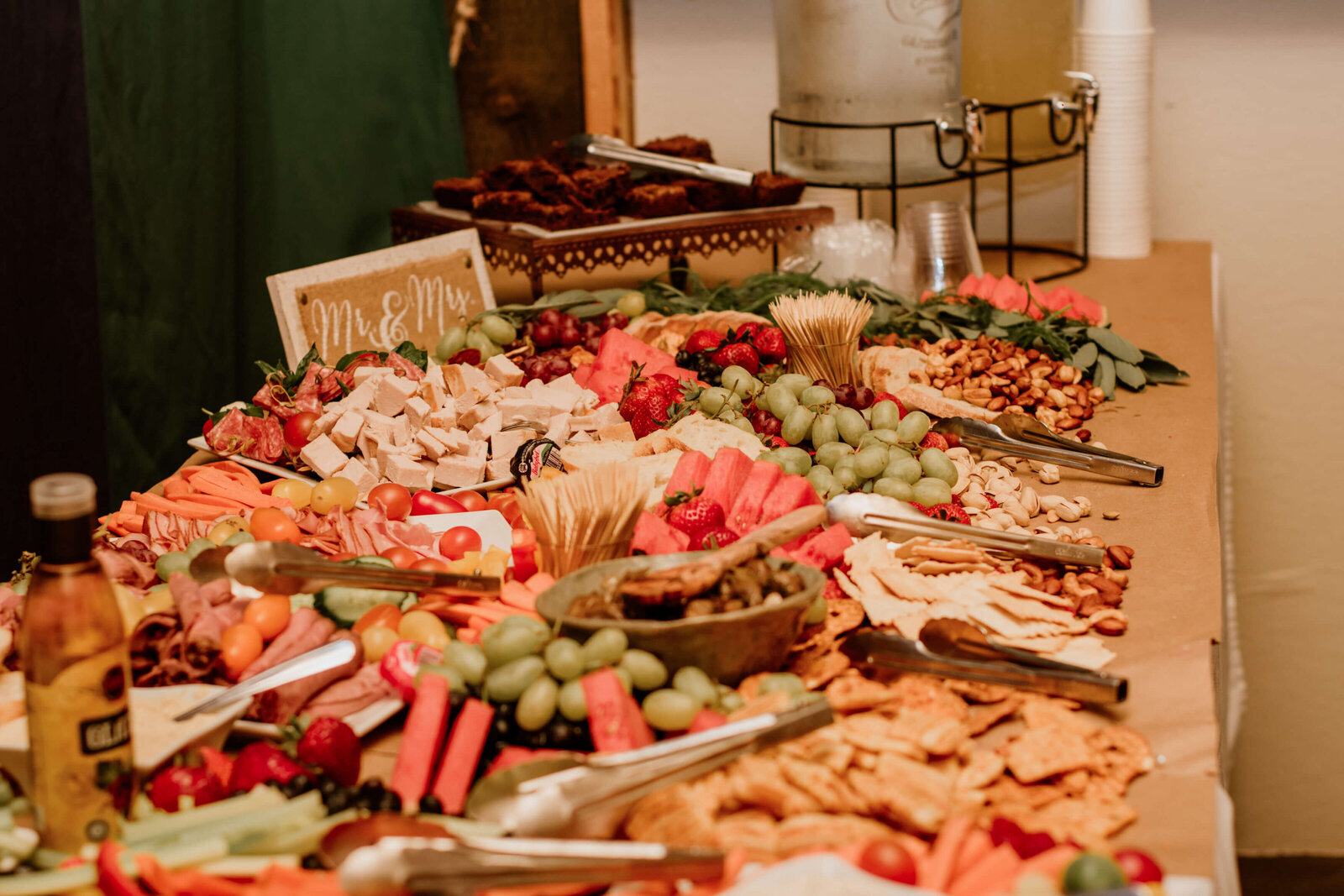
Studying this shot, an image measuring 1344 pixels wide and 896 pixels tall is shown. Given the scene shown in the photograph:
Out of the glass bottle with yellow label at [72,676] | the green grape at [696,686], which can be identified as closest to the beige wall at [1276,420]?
the green grape at [696,686]

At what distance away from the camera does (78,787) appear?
2.46ft

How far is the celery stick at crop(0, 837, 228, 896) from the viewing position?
0.71 m

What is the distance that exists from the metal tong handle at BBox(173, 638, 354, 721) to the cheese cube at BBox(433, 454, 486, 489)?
464 millimetres

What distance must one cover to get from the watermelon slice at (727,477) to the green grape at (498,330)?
2.13 feet

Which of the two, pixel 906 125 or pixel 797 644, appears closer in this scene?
pixel 797 644

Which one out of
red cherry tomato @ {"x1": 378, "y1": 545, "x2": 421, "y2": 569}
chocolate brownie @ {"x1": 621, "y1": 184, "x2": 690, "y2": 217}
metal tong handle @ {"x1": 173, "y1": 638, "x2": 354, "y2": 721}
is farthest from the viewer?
chocolate brownie @ {"x1": 621, "y1": 184, "x2": 690, "y2": 217}

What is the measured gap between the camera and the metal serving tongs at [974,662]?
89 centimetres

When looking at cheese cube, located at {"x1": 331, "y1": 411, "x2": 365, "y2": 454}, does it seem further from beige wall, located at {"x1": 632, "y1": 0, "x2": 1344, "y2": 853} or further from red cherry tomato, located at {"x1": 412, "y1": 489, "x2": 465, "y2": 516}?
beige wall, located at {"x1": 632, "y1": 0, "x2": 1344, "y2": 853}

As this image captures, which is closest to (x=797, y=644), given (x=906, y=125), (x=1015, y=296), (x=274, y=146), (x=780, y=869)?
(x=780, y=869)

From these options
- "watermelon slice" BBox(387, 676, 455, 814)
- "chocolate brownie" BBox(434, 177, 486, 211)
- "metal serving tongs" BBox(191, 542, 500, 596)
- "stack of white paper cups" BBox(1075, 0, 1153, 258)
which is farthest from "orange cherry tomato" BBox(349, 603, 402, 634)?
"stack of white paper cups" BBox(1075, 0, 1153, 258)

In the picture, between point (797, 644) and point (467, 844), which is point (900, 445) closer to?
point (797, 644)

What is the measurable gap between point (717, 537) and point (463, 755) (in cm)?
A: 35

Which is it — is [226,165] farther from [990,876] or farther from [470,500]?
[990,876]

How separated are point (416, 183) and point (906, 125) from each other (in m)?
0.96
